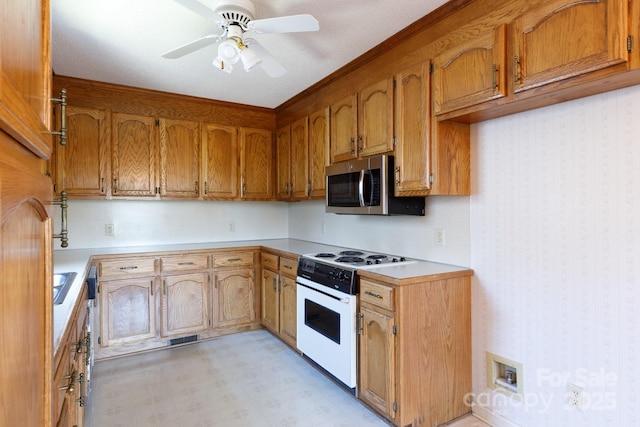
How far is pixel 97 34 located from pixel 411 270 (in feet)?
8.30

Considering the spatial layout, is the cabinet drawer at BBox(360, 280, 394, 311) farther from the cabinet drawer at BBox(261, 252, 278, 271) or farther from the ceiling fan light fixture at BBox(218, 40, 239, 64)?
the ceiling fan light fixture at BBox(218, 40, 239, 64)

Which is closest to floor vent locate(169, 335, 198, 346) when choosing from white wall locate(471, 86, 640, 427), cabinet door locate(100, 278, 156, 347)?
cabinet door locate(100, 278, 156, 347)

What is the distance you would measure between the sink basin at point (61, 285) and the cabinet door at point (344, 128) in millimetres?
2026

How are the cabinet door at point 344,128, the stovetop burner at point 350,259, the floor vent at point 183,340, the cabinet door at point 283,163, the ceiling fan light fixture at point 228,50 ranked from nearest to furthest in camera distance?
the ceiling fan light fixture at point 228,50
the stovetop burner at point 350,259
the cabinet door at point 344,128
the floor vent at point 183,340
the cabinet door at point 283,163

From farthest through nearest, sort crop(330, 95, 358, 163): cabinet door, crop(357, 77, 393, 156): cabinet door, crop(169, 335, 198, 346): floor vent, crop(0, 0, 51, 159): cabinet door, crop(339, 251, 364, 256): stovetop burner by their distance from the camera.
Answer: crop(169, 335, 198, 346): floor vent
crop(339, 251, 364, 256): stovetop burner
crop(330, 95, 358, 163): cabinet door
crop(357, 77, 393, 156): cabinet door
crop(0, 0, 51, 159): cabinet door

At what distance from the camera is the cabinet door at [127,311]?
305 centimetres

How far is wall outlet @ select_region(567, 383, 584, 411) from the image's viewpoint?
5.63 feet

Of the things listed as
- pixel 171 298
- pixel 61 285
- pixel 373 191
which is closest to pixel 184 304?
pixel 171 298

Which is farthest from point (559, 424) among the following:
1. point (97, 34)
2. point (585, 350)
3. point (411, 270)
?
point (97, 34)

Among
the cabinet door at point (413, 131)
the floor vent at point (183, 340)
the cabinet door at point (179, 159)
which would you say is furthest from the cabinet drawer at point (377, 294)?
the cabinet door at point (179, 159)

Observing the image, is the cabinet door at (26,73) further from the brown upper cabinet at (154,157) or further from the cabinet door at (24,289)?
the brown upper cabinet at (154,157)

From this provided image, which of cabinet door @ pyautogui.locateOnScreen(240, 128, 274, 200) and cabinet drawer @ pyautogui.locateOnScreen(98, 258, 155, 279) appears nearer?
cabinet drawer @ pyautogui.locateOnScreen(98, 258, 155, 279)

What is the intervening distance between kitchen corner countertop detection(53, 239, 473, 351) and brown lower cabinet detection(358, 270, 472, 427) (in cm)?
3

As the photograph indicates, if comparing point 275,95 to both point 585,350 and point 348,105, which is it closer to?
point 348,105
